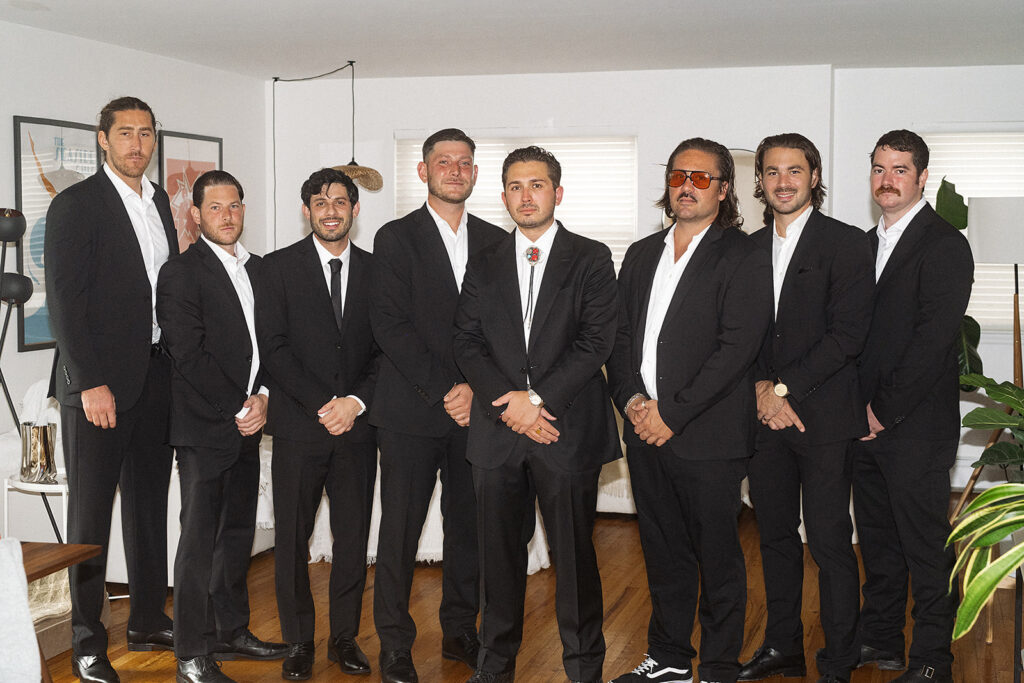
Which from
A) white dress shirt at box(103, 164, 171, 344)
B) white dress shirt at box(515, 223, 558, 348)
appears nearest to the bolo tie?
white dress shirt at box(515, 223, 558, 348)

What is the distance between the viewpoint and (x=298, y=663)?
3.80m

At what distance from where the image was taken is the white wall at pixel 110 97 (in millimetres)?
5816

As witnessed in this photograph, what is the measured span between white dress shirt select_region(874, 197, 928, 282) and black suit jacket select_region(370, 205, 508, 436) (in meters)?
1.51

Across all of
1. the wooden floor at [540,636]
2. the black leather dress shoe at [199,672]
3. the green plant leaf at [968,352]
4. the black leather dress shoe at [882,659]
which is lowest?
the wooden floor at [540,636]

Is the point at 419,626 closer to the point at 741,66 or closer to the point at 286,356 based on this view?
the point at 286,356

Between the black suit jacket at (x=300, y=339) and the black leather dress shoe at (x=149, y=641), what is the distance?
41.0 inches

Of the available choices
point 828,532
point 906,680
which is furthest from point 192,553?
point 906,680

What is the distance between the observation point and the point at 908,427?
141 inches

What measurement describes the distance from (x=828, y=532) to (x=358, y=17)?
4006 mm

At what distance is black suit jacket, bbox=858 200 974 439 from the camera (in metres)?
3.55

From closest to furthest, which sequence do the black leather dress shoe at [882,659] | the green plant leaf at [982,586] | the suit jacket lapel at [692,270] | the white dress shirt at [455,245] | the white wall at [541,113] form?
the green plant leaf at [982,586]
the suit jacket lapel at [692,270]
the white dress shirt at [455,245]
the black leather dress shoe at [882,659]
the white wall at [541,113]

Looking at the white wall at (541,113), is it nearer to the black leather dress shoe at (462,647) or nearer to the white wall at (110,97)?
the white wall at (110,97)

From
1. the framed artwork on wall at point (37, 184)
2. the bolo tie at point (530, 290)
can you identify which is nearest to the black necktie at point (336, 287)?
the bolo tie at point (530, 290)

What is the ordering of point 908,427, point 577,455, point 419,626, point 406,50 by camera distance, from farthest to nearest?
point 406,50 → point 419,626 → point 908,427 → point 577,455
